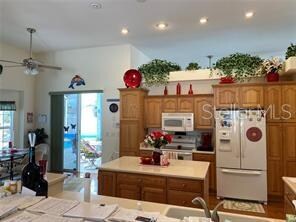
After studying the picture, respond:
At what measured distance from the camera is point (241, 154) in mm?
4266

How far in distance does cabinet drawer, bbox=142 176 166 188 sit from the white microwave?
7.25ft

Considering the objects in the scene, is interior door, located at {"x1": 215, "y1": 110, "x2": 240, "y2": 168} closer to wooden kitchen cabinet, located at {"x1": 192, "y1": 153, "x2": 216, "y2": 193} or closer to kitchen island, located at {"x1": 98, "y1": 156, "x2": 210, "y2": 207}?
wooden kitchen cabinet, located at {"x1": 192, "y1": 153, "x2": 216, "y2": 193}

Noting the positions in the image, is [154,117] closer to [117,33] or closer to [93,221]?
[117,33]

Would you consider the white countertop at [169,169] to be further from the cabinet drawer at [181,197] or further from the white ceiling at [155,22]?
the white ceiling at [155,22]

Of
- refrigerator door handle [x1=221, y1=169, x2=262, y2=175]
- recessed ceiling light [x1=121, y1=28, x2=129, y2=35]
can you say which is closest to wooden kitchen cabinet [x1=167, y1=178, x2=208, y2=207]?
refrigerator door handle [x1=221, y1=169, x2=262, y2=175]

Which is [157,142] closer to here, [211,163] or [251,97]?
[211,163]

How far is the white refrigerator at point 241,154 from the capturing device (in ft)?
13.7

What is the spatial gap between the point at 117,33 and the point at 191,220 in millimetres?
4419

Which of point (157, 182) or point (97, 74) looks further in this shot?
point (97, 74)

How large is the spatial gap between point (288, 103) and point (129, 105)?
10.2 feet

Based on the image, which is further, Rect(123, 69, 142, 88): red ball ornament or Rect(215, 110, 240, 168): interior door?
Rect(123, 69, 142, 88): red ball ornament

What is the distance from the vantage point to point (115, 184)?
10.3 feet

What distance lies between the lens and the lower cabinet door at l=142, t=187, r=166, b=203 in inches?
113

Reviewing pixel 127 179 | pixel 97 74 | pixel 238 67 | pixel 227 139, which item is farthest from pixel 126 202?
pixel 97 74
